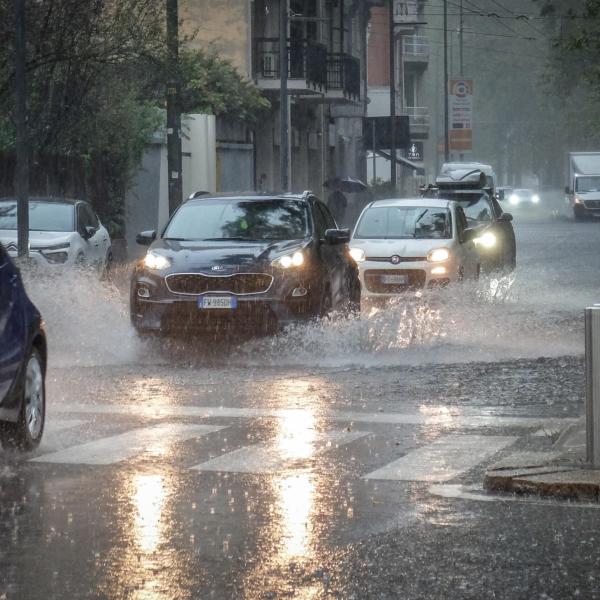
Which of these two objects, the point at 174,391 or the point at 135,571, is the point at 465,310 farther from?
the point at 135,571

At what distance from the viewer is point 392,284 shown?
2409 cm

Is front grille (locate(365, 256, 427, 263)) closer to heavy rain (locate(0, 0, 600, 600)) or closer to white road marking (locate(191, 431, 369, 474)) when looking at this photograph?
heavy rain (locate(0, 0, 600, 600))

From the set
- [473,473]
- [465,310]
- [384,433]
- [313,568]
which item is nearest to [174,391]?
[384,433]

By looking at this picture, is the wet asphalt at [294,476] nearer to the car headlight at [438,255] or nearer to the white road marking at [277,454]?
the white road marking at [277,454]

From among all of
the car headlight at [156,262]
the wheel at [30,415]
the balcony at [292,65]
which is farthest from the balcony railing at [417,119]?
the wheel at [30,415]

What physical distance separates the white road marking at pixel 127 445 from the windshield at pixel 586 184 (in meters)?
59.7

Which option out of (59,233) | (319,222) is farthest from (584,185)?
(319,222)

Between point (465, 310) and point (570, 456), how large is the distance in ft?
41.4

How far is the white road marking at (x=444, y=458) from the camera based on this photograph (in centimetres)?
944

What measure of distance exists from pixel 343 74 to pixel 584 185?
1812 centimetres

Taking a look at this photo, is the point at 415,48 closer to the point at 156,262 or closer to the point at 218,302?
the point at 156,262

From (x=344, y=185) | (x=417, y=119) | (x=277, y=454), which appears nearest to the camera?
(x=277, y=454)

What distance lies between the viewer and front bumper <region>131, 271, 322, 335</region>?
16531mm

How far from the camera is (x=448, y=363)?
16.0 metres
